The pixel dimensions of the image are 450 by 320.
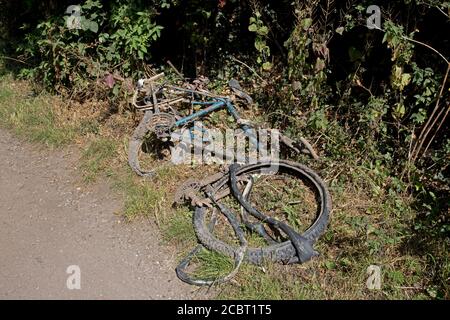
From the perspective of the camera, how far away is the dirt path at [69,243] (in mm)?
3926

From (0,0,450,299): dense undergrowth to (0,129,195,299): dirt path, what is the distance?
0.23m

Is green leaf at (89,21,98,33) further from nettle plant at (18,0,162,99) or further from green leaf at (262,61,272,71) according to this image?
green leaf at (262,61,272,71)

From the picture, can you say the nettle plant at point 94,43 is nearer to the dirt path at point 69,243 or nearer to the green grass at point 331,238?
the green grass at point 331,238

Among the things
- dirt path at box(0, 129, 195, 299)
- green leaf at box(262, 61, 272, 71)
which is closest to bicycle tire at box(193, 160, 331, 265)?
dirt path at box(0, 129, 195, 299)

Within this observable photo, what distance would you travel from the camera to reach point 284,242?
13.4 feet

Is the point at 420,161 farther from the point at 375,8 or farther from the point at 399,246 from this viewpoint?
the point at 375,8

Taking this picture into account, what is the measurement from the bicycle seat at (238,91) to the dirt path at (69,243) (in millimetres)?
1886

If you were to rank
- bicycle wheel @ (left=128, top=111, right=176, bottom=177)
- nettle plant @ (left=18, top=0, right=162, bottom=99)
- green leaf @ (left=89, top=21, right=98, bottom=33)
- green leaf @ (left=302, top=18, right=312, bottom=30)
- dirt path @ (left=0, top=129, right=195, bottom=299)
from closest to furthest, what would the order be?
dirt path @ (left=0, top=129, right=195, bottom=299)
green leaf @ (left=302, top=18, right=312, bottom=30)
bicycle wheel @ (left=128, top=111, right=176, bottom=177)
nettle plant @ (left=18, top=0, right=162, bottom=99)
green leaf @ (left=89, top=21, right=98, bottom=33)

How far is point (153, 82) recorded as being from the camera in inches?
210

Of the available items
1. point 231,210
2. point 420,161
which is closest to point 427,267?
point 420,161

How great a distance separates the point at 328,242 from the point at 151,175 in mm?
1988

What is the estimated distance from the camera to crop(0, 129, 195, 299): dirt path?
3926mm
